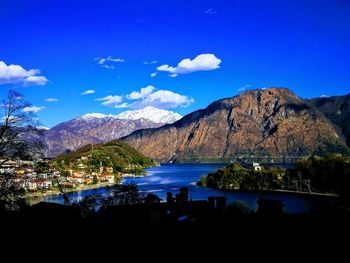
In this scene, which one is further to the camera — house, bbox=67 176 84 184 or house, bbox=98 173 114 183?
house, bbox=98 173 114 183

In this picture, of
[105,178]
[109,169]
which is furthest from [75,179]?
[109,169]

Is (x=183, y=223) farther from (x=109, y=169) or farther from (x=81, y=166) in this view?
(x=109, y=169)

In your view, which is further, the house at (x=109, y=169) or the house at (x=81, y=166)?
the house at (x=109, y=169)

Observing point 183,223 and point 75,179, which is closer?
point 183,223

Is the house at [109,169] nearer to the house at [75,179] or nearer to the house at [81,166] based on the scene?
the house at [81,166]

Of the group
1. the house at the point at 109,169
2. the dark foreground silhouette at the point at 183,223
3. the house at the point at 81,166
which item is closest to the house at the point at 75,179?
the house at the point at 81,166

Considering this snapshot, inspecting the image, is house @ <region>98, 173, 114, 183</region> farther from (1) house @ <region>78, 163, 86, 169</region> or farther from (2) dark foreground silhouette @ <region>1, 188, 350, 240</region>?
(2) dark foreground silhouette @ <region>1, 188, 350, 240</region>

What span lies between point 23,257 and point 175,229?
9.99 ft

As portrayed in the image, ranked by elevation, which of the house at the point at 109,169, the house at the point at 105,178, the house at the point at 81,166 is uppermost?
the house at the point at 81,166

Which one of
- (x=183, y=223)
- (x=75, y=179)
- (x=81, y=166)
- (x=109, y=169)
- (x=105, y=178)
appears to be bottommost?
(x=105, y=178)

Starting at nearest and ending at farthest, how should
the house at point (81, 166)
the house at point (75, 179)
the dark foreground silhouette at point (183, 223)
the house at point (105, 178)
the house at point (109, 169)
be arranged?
the dark foreground silhouette at point (183, 223) → the house at point (75, 179) → the house at point (105, 178) → the house at point (81, 166) → the house at point (109, 169)

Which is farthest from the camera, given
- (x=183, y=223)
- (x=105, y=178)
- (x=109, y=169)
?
(x=109, y=169)

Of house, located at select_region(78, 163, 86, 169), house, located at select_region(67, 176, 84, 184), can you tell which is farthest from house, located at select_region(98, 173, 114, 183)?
house, located at select_region(78, 163, 86, 169)

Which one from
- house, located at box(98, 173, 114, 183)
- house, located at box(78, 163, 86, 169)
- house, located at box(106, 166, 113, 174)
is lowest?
house, located at box(98, 173, 114, 183)
